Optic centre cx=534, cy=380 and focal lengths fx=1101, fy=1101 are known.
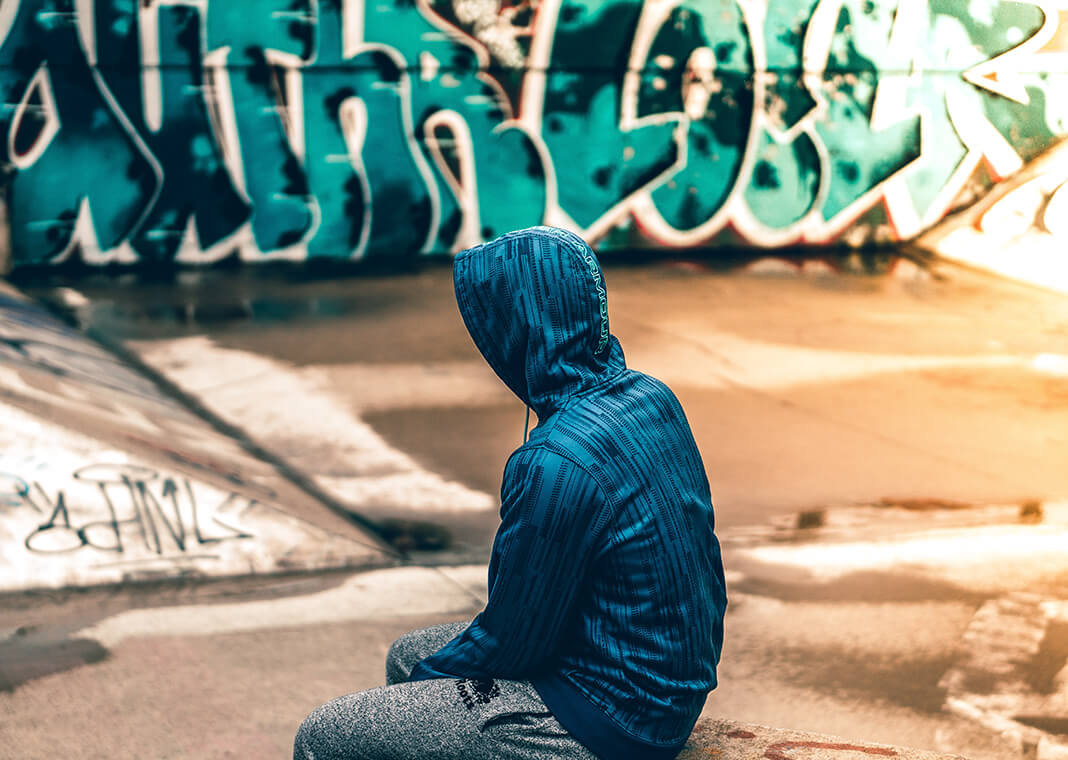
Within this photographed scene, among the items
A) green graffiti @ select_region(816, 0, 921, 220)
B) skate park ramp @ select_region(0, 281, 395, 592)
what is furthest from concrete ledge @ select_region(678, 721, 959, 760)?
green graffiti @ select_region(816, 0, 921, 220)

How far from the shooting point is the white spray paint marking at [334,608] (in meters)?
3.92

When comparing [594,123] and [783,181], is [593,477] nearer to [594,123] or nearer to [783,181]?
[594,123]

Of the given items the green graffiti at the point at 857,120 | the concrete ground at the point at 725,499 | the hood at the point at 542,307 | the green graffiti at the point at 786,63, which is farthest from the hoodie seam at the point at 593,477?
the green graffiti at the point at 857,120

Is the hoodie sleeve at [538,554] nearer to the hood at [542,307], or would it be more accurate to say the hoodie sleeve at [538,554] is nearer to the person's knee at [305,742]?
the hood at [542,307]

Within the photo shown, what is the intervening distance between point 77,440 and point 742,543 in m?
2.96

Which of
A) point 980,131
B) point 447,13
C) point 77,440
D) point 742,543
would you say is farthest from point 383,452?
point 980,131

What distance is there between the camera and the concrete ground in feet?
11.8

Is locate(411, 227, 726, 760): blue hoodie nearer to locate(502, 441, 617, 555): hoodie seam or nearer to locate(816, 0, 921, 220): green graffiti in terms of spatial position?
locate(502, 441, 617, 555): hoodie seam

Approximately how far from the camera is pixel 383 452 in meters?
5.92

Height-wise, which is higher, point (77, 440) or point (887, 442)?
point (77, 440)

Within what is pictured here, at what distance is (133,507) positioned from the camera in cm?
454

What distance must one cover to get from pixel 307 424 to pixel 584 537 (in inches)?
176

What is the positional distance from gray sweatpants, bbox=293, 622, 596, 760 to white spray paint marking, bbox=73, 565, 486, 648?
1.88 meters

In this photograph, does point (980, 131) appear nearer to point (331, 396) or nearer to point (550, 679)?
point (331, 396)
